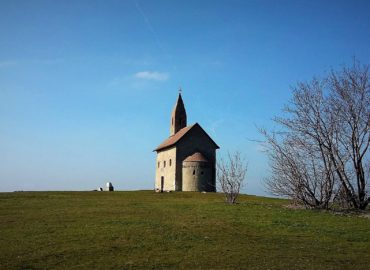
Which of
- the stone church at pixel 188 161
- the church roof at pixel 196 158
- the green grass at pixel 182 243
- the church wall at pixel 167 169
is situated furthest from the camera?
the church wall at pixel 167 169

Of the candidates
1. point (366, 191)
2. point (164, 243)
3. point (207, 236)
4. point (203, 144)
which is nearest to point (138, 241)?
point (164, 243)

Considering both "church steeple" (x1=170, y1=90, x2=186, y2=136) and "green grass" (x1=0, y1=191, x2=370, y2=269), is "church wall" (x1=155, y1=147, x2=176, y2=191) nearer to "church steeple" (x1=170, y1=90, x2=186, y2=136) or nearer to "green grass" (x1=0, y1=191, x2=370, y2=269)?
"church steeple" (x1=170, y1=90, x2=186, y2=136)

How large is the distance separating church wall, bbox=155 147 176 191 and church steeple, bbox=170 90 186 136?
168 inches

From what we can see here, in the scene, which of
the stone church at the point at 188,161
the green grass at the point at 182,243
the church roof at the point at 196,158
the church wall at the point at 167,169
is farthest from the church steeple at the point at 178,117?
the green grass at the point at 182,243

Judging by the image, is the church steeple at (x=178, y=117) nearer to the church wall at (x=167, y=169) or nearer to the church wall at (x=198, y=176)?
the church wall at (x=167, y=169)

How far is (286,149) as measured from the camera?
2291 centimetres

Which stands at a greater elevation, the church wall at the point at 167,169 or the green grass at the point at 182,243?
the church wall at the point at 167,169

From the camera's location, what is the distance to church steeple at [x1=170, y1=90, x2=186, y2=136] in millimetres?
59312

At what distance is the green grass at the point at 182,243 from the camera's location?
8.97 metres

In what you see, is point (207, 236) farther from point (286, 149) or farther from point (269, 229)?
point (286, 149)

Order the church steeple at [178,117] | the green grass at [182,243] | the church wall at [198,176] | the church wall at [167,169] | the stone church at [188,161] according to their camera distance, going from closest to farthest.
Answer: the green grass at [182,243], the church wall at [198,176], the stone church at [188,161], the church wall at [167,169], the church steeple at [178,117]

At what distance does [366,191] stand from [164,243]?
15.0 m

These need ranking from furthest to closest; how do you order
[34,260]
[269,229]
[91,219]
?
1. [91,219]
2. [269,229]
3. [34,260]

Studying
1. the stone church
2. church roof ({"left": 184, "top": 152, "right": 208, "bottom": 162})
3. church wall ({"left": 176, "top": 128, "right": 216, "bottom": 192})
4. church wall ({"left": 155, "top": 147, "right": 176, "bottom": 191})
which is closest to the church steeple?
the stone church
